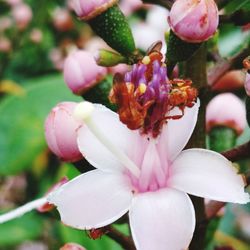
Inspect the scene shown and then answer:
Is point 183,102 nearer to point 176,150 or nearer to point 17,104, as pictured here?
point 176,150

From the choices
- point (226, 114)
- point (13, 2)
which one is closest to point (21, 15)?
point (13, 2)

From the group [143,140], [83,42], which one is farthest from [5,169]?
[143,140]

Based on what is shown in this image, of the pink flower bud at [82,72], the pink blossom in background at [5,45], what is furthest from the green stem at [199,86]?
the pink blossom in background at [5,45]

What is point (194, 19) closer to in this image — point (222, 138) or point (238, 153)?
point (238, 153)

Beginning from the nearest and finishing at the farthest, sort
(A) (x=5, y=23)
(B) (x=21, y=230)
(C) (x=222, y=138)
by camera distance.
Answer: (C) (x=222, y=138) < (B) (x=21, y=230) < (A) (x=5, y=23)

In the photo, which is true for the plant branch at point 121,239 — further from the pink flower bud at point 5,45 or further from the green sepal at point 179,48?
the pink flower bud at point 5,45
